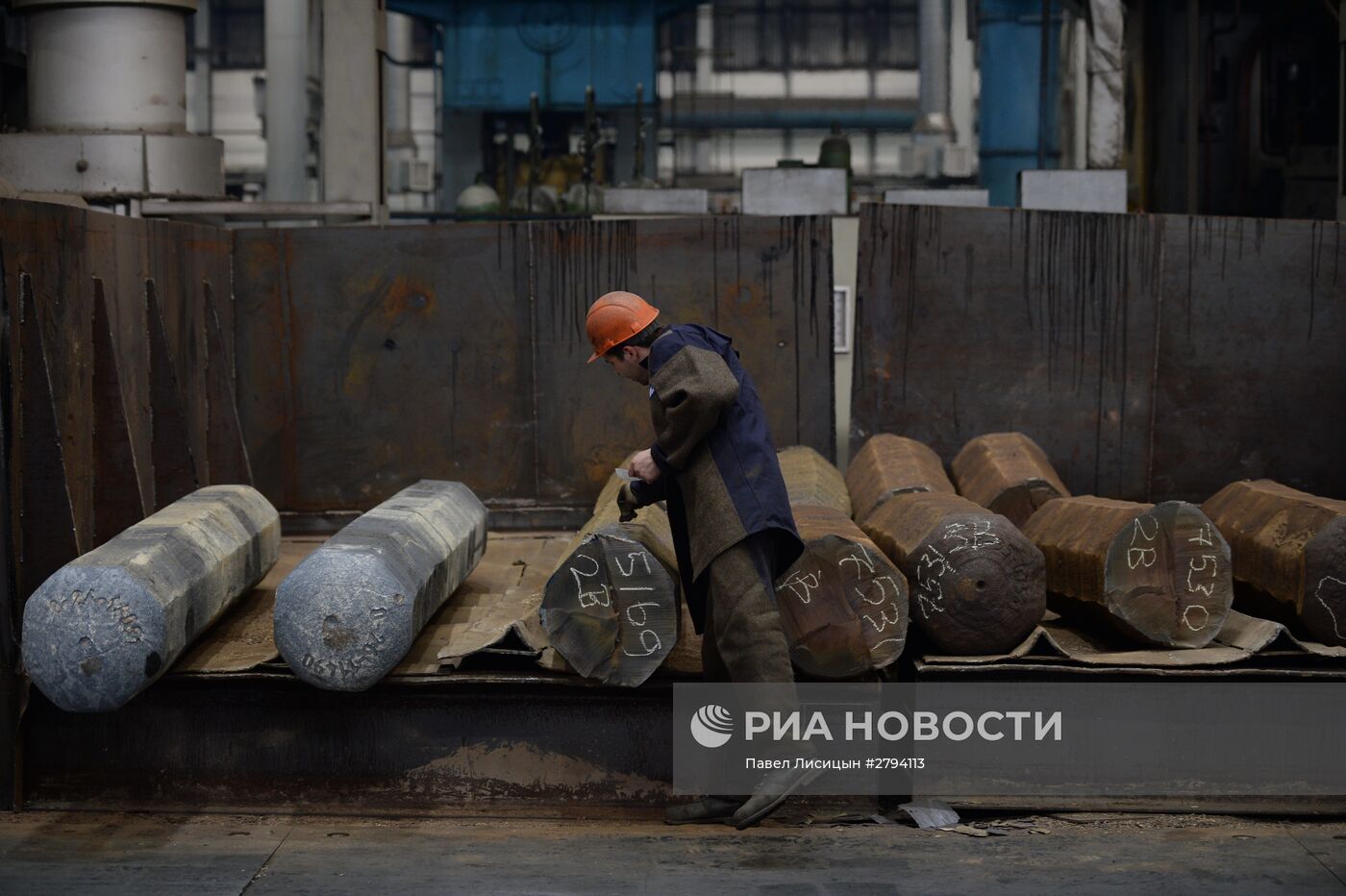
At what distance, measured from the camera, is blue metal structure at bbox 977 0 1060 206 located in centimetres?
1609

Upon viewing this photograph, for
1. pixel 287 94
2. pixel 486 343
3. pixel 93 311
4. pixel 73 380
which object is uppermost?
pixel 287 94

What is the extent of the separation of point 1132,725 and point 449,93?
16.0m

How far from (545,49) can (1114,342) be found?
527 inches

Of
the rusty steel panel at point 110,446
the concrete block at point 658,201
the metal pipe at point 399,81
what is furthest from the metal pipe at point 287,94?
the rusty steel panel at point 110,446

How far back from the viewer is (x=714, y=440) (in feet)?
15.4

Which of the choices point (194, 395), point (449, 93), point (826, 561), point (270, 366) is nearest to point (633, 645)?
point (826, 561)

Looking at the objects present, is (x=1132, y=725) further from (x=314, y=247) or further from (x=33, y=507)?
(x=314, y=247)

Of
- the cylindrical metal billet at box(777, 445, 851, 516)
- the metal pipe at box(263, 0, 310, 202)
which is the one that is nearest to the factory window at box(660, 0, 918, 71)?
the metal pipe at box(263, 0, 310, 202)

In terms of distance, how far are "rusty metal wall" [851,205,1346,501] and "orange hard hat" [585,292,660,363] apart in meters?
2.64

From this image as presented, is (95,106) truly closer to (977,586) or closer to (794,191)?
(794,191)

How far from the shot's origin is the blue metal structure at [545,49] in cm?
1919

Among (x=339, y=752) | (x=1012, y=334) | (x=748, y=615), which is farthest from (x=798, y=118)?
(x=748, y=615)

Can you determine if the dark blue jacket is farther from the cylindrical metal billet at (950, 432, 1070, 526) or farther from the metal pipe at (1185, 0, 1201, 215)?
the metal pipe at (1185, 0, 1201, 215)

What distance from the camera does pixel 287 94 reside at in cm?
1528
